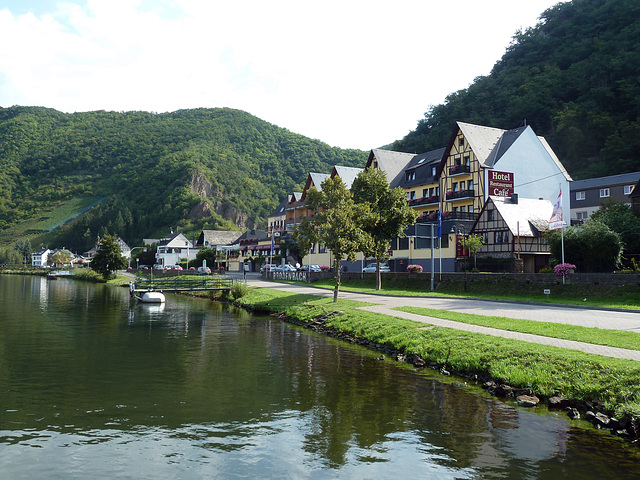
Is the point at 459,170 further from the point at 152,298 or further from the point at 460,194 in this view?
the point at 152,298

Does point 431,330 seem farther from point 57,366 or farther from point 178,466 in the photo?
point 57,366

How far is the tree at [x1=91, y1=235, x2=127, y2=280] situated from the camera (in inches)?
3654

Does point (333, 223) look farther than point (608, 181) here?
No

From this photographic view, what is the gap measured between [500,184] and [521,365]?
150ft

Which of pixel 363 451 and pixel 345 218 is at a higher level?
pixel 345 218

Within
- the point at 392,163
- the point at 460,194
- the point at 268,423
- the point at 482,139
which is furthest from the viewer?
the point at 392,163

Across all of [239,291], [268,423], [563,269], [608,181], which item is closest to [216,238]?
[239,291]

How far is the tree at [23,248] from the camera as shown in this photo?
177 m

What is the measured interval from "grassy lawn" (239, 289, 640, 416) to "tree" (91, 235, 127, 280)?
7924 centimetres

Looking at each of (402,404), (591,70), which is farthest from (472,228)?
(591,70)

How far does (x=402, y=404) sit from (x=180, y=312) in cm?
3098

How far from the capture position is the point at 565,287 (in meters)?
31.8

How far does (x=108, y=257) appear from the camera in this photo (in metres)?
93.8

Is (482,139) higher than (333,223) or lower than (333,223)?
higher
